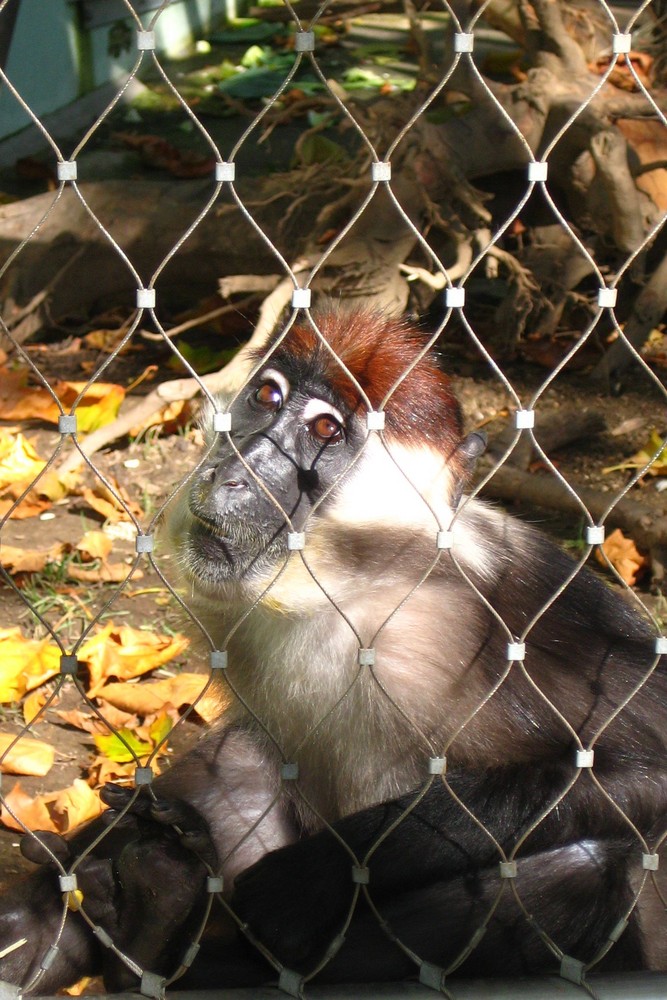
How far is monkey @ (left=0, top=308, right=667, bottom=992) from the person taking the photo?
7.51 feet

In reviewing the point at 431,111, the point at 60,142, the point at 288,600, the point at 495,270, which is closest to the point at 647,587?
the point at 495,270

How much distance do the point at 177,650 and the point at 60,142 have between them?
15.0 ft

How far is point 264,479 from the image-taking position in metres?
2.42

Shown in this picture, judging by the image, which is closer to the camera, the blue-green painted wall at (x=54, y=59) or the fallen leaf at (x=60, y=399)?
the fallen leaf at (x=60, y=399)

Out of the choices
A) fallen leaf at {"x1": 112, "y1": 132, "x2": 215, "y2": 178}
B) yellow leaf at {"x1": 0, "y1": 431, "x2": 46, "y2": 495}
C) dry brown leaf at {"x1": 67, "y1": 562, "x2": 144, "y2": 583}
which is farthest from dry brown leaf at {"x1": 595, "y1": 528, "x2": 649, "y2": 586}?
fallen leaf at {"x1": 112, "y1": 132, "x2": 215, "y2": 178}

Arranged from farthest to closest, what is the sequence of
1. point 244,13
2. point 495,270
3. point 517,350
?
point 244,13
point 517,350
point 495,270

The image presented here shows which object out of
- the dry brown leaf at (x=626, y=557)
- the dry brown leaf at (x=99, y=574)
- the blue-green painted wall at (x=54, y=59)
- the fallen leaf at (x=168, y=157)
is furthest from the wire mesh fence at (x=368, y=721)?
the blue-green painted wall at (x=54, y=59)

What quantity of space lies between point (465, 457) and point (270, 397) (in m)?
0.43

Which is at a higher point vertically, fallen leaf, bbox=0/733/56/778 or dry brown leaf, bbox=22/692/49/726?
fallen leaf, bbox=0/733/56/778

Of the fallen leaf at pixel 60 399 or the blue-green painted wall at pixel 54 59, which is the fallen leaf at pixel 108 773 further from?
the blue-green painted wall at pixel 54 59

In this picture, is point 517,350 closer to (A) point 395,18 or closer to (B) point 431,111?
(B) point 431,111

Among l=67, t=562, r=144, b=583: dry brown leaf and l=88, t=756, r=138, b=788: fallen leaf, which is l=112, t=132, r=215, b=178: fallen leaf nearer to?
l=67, t=562, r=144, b=583: dry brown leaf

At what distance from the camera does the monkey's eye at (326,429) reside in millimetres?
2514

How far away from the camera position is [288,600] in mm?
2428
